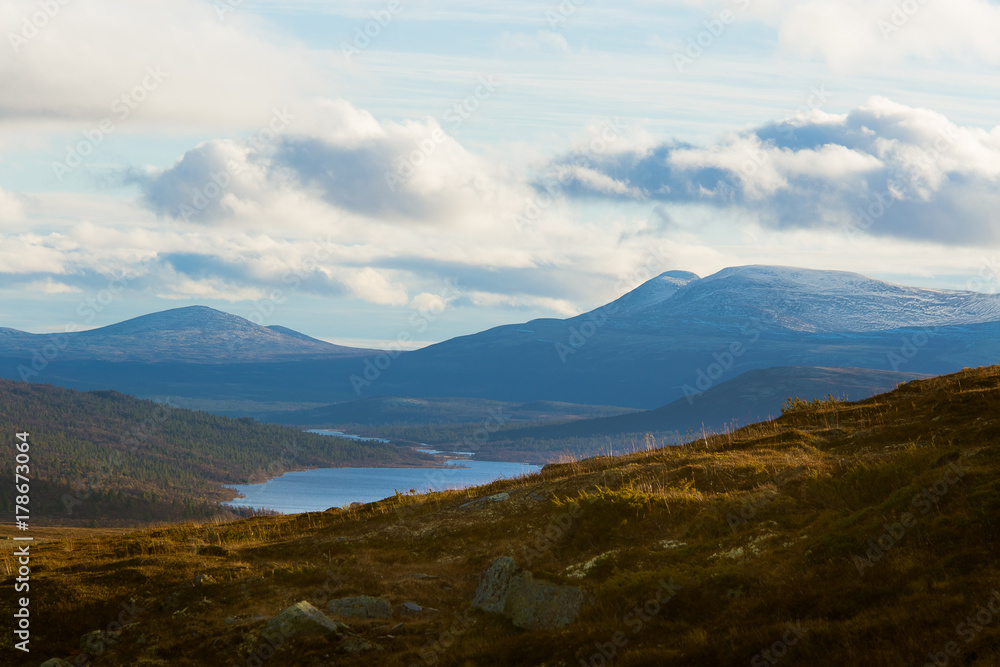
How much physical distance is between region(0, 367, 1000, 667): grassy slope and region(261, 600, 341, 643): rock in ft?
1.63

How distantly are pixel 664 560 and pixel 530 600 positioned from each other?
11.6ft

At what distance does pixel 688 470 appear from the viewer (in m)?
25.6

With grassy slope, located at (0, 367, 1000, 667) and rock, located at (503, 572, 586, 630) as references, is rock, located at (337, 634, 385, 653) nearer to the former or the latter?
grassy slope, located at (0, 367, 1000, 667)

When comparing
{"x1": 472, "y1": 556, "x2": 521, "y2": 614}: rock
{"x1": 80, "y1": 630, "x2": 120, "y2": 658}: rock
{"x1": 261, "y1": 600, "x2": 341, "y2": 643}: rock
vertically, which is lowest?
{"x1": 80, "y1": 630, "x2": 120, "y2": 658}: rock

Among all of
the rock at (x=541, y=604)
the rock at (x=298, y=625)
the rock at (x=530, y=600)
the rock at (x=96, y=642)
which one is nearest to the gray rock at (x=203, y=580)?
the rock at (x=96, y=642)

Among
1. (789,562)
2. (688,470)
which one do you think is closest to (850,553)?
(789,562)

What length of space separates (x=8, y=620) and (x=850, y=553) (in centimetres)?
1799

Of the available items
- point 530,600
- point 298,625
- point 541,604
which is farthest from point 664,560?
point 298,625

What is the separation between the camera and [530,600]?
53.3 ft

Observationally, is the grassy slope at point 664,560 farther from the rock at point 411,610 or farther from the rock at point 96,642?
the rock at point 411,610

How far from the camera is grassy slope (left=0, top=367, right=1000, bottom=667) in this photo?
12234 mm

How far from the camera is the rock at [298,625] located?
53.1 ft

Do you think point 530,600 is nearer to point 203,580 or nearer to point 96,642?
point 203,580

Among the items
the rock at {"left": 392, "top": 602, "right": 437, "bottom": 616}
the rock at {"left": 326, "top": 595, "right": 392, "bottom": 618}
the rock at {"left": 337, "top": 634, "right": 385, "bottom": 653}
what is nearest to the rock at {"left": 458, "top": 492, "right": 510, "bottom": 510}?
the rock at {"left": 392, "top": 602, "right": 437, "bottom": 616}
